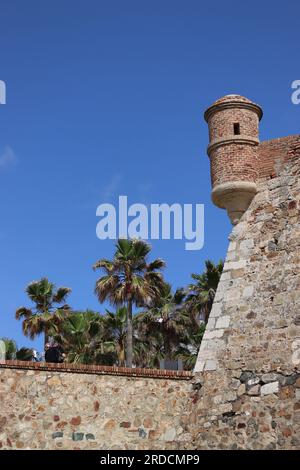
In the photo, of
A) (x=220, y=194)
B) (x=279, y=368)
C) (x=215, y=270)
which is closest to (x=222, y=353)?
(x=279, y=368)

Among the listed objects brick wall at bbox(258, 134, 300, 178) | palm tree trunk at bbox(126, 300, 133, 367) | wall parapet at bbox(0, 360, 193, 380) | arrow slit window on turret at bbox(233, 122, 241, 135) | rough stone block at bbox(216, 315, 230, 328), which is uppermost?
arrow slit window on turret at bbox(233, 122, 241, 135)

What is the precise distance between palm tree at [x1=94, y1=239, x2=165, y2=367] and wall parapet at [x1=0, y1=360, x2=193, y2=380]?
12384 millimetres

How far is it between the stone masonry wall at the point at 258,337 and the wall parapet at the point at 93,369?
591 mm

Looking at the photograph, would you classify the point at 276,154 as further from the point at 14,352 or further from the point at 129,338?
the point at 14,352

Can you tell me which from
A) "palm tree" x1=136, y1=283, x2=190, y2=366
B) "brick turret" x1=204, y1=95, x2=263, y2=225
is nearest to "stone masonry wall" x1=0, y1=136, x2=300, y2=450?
"brick turret" x1=204, y1=95, x2=263, y2=225

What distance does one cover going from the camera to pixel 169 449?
43.7 ft

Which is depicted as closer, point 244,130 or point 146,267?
point 244,130

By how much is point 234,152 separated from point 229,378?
515 centimetres

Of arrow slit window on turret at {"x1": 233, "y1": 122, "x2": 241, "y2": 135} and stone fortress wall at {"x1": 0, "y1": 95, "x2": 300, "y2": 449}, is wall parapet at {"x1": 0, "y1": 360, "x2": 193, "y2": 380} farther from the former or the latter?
arrow slit window on turret at {"x1": 233, "y1": 122, "x2": 241, "y2": 135}

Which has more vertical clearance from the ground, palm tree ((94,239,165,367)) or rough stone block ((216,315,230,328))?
palm tree ((94,239,165,367))

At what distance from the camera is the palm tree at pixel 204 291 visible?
27156 mm

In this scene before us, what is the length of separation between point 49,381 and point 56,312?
15.1m

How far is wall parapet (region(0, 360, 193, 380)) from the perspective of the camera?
479 inches
